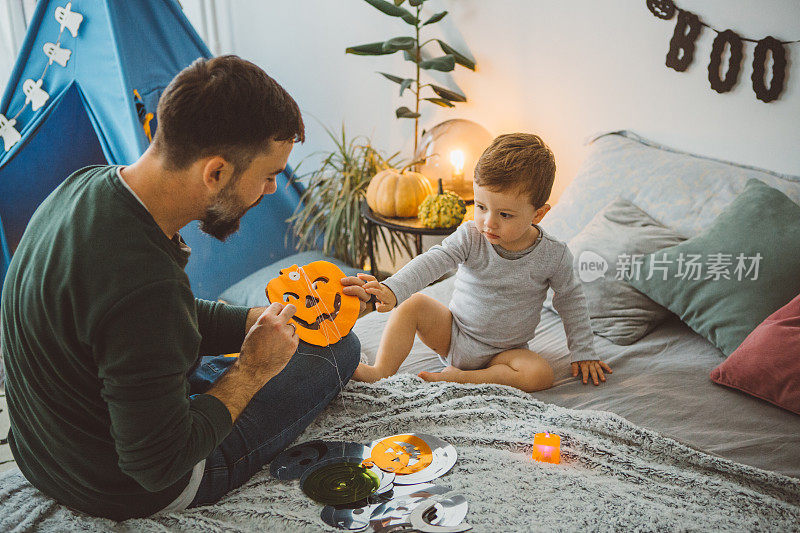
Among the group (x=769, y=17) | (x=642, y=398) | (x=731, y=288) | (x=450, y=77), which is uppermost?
(x=769, y=17)

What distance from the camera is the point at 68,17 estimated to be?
2.17 metres

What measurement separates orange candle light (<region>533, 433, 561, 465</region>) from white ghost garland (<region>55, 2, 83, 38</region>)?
210 cm

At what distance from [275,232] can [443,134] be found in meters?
0.93

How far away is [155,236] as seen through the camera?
2.93 ft

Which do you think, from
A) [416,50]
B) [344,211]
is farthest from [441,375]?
[416,50]

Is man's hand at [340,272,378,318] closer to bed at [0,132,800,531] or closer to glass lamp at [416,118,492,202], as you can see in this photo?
bed at [0,132,800,531]

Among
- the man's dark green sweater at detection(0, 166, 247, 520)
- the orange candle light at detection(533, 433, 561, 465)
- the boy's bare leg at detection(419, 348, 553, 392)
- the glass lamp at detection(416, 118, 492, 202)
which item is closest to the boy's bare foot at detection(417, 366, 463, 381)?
the boy's bare leg at detection(419, 348, 553, 392)

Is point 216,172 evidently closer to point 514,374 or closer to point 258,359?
point 258,359

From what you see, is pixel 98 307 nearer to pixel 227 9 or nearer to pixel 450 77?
pixel 450 77

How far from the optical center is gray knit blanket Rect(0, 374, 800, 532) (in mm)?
1012

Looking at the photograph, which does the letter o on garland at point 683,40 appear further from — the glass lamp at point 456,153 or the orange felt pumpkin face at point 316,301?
the orange felt pumpkin face at point 316,301

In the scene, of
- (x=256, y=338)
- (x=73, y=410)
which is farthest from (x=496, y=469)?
(x=73, y=410)

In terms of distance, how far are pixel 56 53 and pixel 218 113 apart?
5.71 feet

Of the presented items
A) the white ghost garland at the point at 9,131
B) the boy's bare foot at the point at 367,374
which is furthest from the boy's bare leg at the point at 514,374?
the white ghost garland at the point at 9,131
